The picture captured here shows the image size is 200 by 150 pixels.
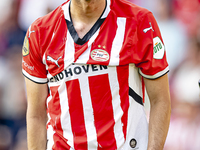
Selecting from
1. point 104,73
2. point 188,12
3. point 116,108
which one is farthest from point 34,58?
point 188,12

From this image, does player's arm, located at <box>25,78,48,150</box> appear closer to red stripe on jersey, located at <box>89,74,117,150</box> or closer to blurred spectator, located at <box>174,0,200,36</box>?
red stripe on jersey, located at <box>89,74,117,150</box>

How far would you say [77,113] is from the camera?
1.78m

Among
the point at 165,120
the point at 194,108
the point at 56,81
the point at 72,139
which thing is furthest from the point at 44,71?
the point at 194,108

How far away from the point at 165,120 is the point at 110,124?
0.31m

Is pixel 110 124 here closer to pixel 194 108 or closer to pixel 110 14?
pixel 110 14

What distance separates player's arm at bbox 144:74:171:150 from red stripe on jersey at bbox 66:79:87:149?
380mm

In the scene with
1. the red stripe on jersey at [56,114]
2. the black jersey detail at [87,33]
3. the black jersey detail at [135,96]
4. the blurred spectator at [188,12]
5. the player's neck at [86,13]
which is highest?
the player's neck at [86,13]

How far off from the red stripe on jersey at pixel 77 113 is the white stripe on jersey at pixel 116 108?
18 cm

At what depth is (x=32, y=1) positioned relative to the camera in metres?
3.83

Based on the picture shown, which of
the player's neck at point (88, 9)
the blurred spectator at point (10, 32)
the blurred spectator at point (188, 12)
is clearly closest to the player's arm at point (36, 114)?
the player's neck at point (88, 9)

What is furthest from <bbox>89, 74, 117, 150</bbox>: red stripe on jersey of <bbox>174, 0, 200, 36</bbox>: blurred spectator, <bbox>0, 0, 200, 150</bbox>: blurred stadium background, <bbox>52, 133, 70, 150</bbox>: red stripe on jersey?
<bbox>174, 0, 200, 36</bbox>: blurred spectator

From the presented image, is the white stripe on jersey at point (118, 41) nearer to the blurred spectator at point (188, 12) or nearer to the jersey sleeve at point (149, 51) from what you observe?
the jersey sleeve at point (149, 51)

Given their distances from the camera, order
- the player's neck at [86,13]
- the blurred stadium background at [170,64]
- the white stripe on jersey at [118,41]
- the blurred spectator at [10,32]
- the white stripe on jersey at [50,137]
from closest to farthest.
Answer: the white stripe on jersey at [118,41]
the player's neck at [86,13]
the white stripe on jersey at [50,137]
the blurred stadium background at [170,64]
the blurred spectator at [10,32]

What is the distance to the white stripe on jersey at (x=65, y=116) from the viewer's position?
180cm
